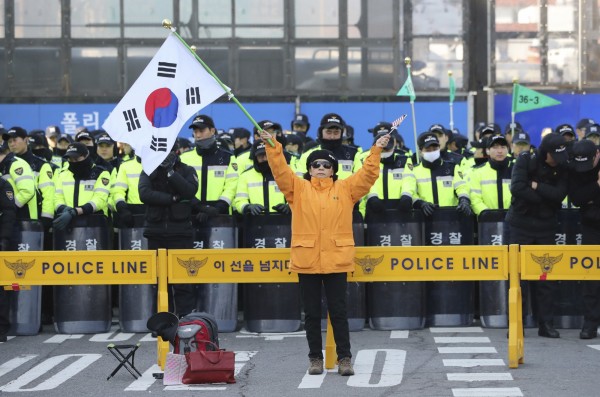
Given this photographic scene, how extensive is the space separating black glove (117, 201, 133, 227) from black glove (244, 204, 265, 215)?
1179 mm

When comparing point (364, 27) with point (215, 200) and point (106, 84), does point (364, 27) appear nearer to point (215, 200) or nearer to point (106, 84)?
point (106, 84)

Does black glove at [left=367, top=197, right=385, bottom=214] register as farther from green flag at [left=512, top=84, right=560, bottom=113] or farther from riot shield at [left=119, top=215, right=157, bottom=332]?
green flag at [left=512, top=84, right=560, bottom=113]

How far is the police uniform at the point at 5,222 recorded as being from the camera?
1505cm

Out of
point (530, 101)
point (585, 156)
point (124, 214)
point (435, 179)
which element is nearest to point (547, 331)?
point (585, 156)

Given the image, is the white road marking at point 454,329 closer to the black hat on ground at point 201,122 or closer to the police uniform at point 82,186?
the black hat on ground at point 201,122

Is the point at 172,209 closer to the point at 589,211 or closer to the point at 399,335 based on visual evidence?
the point at 399,335

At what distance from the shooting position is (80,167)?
15.9 m

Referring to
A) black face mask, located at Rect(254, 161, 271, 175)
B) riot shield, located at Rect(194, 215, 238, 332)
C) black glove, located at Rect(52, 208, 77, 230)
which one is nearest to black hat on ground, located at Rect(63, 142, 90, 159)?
black glove, located at Rect(52, 208, 77, 230)

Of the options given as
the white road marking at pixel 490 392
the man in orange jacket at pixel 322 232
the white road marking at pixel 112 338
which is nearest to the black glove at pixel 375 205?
the white road marking at pixel 112 338

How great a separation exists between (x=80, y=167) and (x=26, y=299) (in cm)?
152

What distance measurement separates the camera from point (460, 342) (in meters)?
14.3

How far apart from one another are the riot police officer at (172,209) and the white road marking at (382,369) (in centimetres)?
191

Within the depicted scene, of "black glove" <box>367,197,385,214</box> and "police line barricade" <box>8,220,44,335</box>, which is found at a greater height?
"black glove" <box>367,197,385,214</box>

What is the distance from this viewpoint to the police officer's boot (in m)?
14.6
